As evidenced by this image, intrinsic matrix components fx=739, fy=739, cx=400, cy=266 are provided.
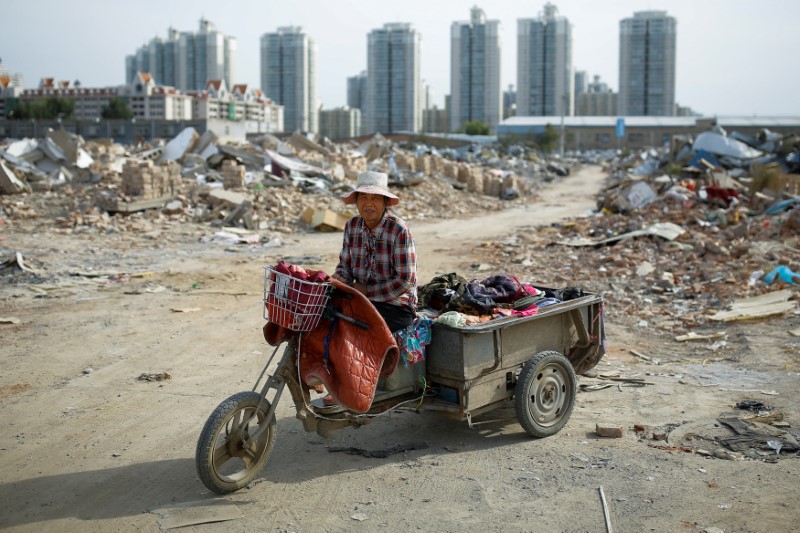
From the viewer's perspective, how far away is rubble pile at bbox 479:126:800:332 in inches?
386

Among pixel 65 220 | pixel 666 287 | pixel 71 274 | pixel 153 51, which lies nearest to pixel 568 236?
pixel 666 287

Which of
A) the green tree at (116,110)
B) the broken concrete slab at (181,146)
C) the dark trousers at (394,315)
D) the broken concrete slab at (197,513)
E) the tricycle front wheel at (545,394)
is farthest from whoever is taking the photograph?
the green tree at (116,110)

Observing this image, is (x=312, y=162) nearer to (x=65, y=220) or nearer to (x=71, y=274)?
(x=65, y=220)

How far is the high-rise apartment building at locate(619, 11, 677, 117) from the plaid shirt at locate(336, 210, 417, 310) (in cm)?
10717

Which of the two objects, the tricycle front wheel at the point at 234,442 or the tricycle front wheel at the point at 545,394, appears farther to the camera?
the tricycle front wheel at the point at 545,394

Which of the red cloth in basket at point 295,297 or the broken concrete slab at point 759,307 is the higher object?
the red cloth in basket at point 295,297

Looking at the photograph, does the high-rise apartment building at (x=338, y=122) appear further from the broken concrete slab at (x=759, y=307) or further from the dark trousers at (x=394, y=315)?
the dark trousers at (x=394, y=315)

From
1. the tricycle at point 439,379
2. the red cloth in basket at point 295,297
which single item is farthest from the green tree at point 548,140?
the red cloth in basket at point 295,297

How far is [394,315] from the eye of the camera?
4488 mm

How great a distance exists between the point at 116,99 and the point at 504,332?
88729 millimetres

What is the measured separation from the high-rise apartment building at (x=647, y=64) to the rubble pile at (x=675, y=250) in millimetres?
86483

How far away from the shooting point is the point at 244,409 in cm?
418

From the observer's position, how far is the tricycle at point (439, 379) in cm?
405

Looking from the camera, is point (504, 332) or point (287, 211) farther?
point (287, 211)
